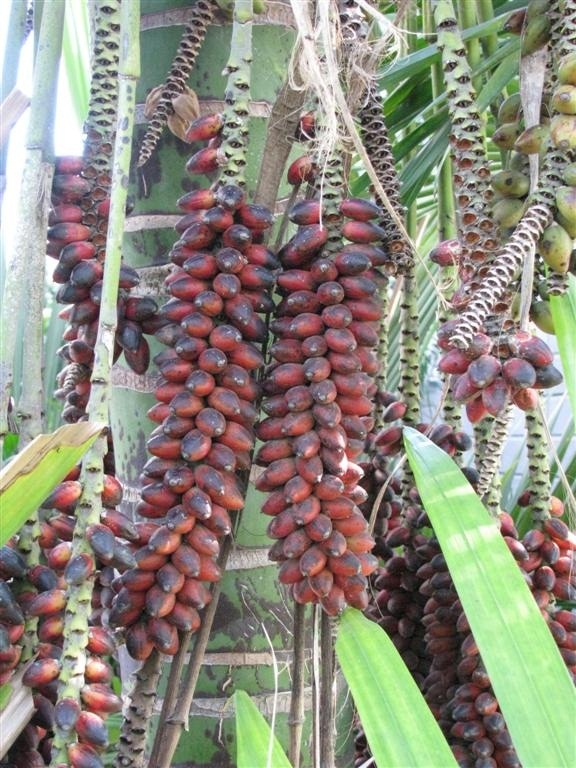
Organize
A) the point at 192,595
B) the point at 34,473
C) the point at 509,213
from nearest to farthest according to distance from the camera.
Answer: the point at 34,473 → the point at 192,595 → the point at 509,213

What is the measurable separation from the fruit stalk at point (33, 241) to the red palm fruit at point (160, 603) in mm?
136

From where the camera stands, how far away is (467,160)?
0.71m

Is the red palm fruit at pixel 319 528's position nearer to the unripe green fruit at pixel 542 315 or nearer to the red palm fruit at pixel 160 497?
the red palm fruit at pixel 160 497

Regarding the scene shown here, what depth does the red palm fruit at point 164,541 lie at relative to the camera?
2.07ft

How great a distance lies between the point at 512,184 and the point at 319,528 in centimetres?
33

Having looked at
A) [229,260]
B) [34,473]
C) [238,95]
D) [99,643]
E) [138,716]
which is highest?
[238,95]

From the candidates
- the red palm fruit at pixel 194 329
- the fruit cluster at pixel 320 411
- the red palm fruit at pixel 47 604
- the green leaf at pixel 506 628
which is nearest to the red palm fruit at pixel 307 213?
the fruit cluster at pixel 320 411

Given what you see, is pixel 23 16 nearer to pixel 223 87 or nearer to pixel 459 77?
pixel 223 87

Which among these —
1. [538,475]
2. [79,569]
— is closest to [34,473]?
[79,569]

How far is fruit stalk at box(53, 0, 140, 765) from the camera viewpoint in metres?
0.55

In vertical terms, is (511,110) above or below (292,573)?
above

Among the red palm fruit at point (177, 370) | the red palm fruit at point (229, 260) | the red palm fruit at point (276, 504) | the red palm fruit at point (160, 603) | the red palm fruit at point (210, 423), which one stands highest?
the red palm fruit at point (229, 260)

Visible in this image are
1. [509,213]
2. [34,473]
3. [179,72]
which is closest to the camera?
[34,473]

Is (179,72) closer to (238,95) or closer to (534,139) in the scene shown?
(238,95)
